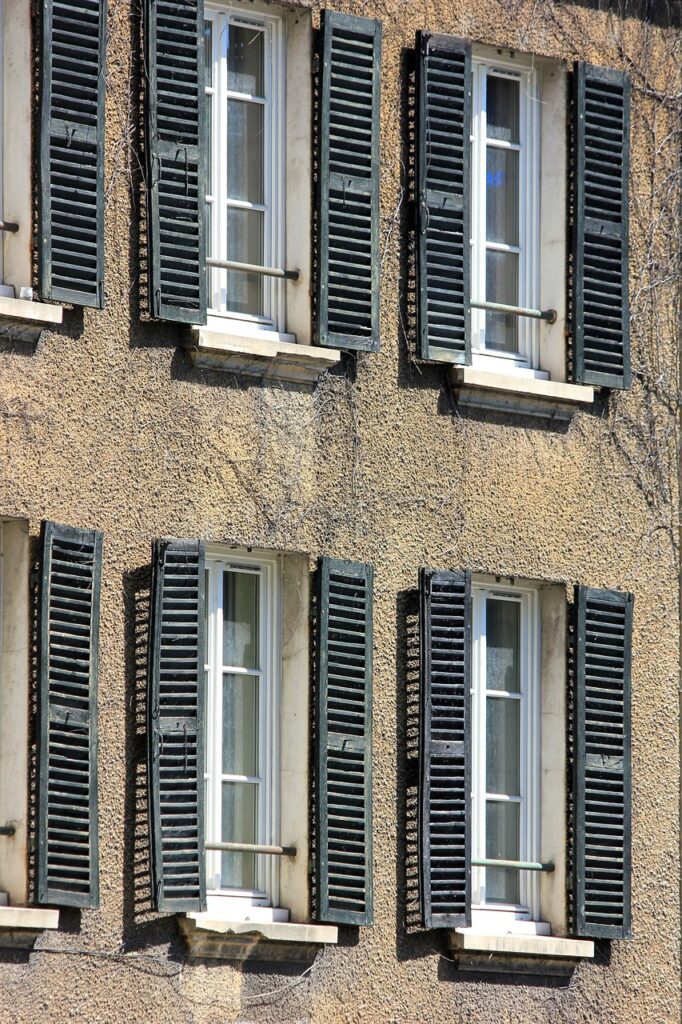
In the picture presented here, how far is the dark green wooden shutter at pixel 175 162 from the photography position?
1606 centimetres

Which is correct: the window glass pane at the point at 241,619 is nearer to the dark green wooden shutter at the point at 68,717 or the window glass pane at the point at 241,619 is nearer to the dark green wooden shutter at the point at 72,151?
the dark green wooden shutter at the point at 68,717

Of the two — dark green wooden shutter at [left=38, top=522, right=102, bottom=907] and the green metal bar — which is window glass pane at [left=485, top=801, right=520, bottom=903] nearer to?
the green metal bar

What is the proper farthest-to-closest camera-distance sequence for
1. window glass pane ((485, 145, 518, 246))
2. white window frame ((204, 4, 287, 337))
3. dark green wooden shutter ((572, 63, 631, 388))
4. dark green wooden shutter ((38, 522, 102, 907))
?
window glass pane ((485, 145, 518, 246))
dark green wooden shutter ((572, 63, 631, 388))
white window frame ((204, 4, 287, 337))
dark green wooden shutter ((38, 522, 102, 907))

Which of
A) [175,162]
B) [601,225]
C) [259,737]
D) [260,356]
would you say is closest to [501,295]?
[601,225]

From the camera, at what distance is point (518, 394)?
679 inches

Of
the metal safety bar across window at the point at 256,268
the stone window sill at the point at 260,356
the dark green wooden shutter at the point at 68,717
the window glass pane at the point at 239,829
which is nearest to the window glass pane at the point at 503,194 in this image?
the metal safety bar across window at the point at 256,268

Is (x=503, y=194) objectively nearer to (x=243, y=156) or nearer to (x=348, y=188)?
(x=348, y=188)

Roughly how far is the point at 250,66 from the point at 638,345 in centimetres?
297

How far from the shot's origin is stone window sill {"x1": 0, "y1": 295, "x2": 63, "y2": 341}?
15438 mm

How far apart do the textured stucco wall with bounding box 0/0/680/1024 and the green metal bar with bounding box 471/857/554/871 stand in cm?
56

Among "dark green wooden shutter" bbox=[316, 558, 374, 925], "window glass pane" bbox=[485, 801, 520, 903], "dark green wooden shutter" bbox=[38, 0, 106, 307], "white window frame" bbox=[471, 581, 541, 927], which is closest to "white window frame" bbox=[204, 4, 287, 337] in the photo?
"dark green wooden shutter" bbox=[38, 0, 106, 307]

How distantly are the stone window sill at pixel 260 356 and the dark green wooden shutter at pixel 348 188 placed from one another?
0.49 feet

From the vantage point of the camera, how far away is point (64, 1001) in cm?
1510

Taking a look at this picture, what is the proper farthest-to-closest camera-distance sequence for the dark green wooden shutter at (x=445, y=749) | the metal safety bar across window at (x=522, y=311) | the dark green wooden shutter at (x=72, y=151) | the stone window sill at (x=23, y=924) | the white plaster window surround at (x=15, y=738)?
the metal safety bar across window at (x=522, y=311) → the dark green wooden shutter at (x=445, y=749) → the dark green wooden shutter at (x=72, y=151) → the white plaster window surround at (x=15, y=738) → the stone window sill at (x=23, y=924)
